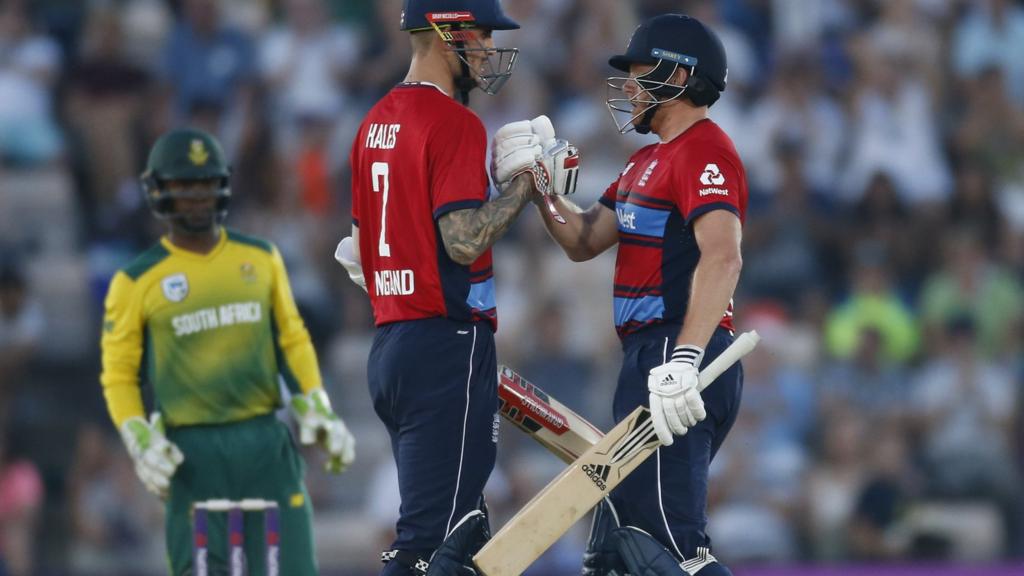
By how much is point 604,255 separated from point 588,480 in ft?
18.9

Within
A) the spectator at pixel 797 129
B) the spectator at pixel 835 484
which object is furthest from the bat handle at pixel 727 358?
the spectator at pixel 797 129

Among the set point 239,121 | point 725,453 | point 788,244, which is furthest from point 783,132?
point 239,121

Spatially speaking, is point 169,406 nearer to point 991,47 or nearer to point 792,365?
point 792,365

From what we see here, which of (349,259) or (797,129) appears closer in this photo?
(349,259)

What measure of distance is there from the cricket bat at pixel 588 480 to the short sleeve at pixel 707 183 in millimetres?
453

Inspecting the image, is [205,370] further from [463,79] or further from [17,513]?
[17,513]

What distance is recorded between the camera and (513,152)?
632cm

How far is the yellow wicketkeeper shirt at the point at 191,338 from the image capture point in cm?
727

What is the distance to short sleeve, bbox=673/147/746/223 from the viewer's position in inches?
243

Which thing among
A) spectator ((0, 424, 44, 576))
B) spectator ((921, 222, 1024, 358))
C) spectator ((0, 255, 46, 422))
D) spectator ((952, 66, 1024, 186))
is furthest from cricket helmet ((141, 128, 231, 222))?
spectator ((952, 66, 1024, 186))

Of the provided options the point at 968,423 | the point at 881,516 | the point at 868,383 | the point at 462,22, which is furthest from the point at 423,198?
the point at 968,423

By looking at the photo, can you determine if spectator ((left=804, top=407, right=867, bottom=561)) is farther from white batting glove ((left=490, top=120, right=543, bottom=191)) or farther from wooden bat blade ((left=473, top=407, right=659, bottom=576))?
white batting glove ((left=490, top=120, right=543, bottom=191))

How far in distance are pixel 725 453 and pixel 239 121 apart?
391 cm

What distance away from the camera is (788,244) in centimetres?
1199
